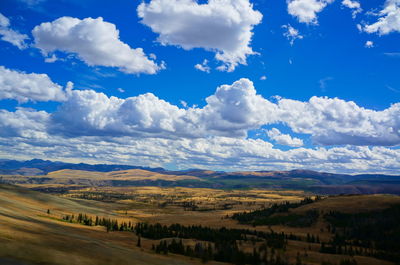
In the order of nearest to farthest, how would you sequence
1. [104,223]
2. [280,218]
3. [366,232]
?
[366,232]
[104,223]
[280,218]

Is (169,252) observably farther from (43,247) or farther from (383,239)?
(383,239)

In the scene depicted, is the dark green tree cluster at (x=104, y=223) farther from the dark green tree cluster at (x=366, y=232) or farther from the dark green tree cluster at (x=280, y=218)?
the dark green tree cluster at (x=366, y=232)

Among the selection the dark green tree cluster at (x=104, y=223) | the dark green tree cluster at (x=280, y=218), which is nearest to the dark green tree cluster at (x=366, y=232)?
the dark green tree cluster at (x=280, y=218)

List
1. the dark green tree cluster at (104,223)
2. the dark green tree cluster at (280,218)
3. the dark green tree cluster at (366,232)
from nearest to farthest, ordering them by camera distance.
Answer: the dark green tree cluster at (366,232)
the dark green tree cluster at (104,223)
the dark green tree cluster at (280,218)

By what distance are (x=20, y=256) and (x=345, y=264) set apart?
31.9 meters

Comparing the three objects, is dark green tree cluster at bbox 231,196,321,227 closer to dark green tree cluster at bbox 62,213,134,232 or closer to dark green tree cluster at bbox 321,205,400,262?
dark green tree cluster at bbox 321,205,400,262

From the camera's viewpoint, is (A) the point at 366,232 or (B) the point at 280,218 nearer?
(A) the point at 366,232

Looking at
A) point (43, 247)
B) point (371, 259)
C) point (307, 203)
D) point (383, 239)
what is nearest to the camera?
point (43, 247)

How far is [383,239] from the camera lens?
184 feet

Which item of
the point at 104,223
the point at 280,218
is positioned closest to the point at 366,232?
the point at 280,218

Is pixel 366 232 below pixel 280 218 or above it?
above

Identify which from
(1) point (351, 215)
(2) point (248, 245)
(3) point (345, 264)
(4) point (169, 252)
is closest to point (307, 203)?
(1) point (351, 215)

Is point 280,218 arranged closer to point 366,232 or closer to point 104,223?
point 366,232

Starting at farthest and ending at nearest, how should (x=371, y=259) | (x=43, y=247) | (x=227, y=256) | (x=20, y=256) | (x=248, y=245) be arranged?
(x=248, y=245) < (x=371, y=259) < (x=227, y=256) < (x=43, y=247) < (x=20, y=256)
